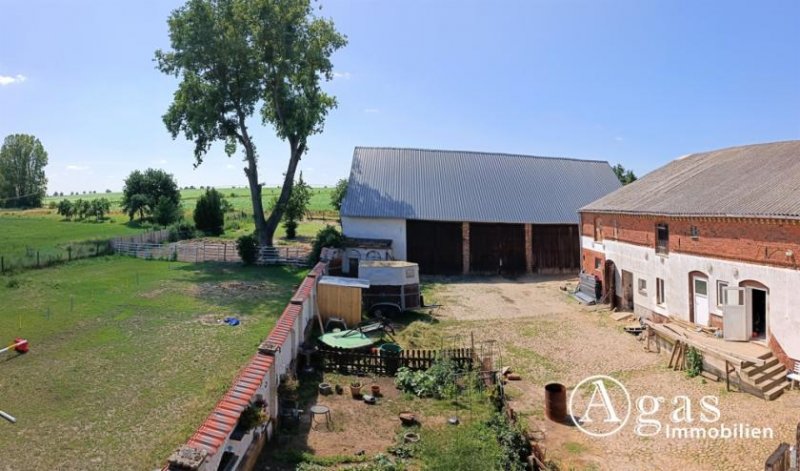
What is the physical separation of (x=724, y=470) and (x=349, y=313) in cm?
1342

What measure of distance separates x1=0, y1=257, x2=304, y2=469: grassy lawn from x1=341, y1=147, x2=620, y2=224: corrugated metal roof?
1085 centimetres

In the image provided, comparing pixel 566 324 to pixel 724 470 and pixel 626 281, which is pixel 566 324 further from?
pixel 724 470

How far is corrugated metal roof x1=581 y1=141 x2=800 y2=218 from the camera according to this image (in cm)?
1616

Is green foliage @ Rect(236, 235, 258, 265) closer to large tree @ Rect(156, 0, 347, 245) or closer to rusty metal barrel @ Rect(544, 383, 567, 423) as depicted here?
large tree @ Rect(156, 0, 347, 245)

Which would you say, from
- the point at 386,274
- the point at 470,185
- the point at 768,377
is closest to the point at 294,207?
the point at 470,185

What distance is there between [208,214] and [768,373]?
47416 mm

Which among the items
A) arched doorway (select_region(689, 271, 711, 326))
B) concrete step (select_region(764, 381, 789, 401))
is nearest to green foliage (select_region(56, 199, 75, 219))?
arched doorway (select_region(689, 271, 711, 326))

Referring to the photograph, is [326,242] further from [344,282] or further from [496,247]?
[496,247]

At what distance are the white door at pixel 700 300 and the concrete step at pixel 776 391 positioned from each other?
4370 mm

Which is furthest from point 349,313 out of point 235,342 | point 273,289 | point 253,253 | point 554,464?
point 253,253

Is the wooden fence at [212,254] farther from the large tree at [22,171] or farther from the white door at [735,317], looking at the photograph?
the large tree at [22,171]

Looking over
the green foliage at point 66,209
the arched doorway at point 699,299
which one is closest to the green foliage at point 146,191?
the green foliage at point 66,209

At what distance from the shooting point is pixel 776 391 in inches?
535

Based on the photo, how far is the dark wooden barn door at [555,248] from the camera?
34875mm
